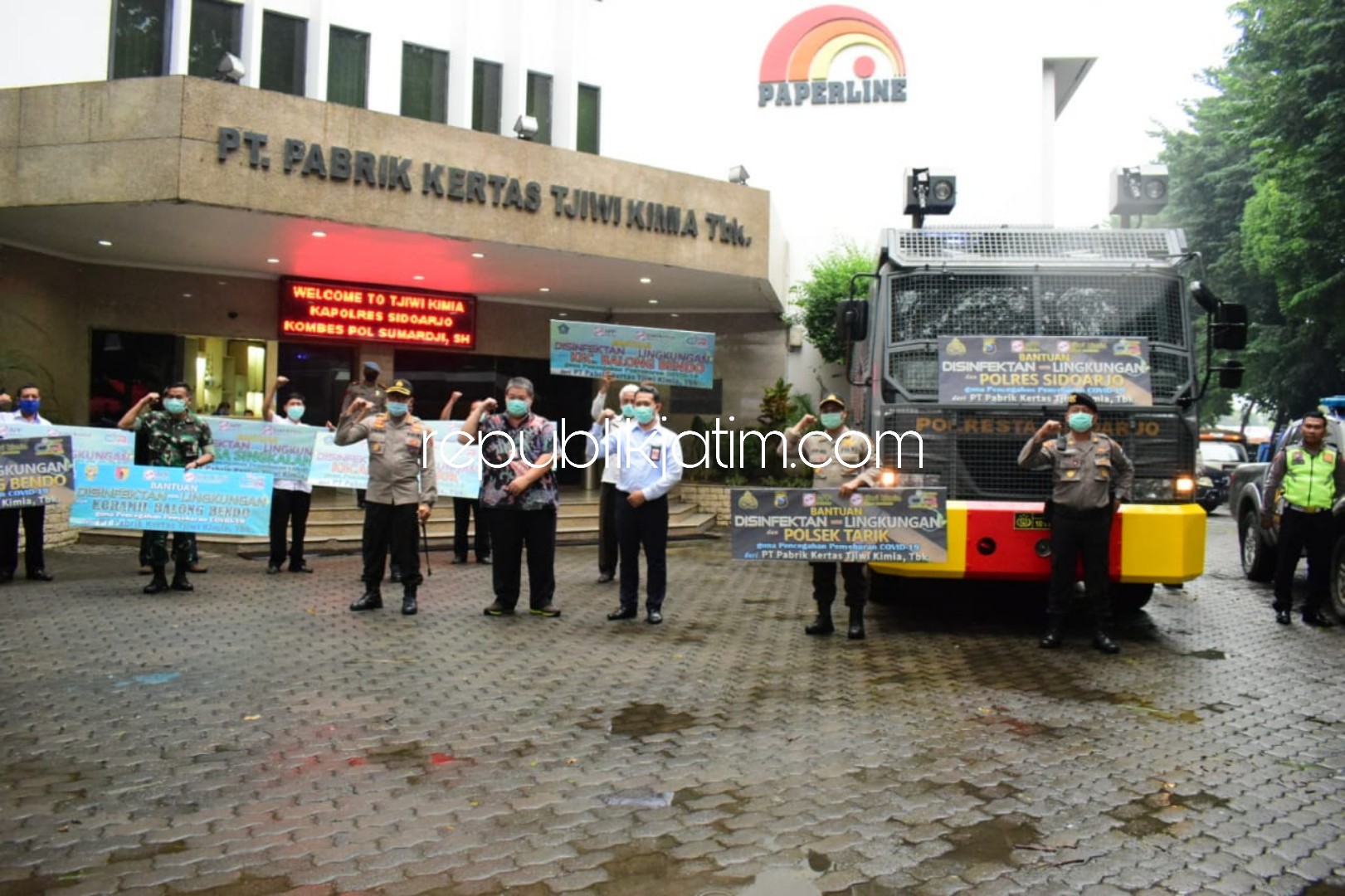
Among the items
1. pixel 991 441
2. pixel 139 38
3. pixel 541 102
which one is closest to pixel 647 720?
pixel 991 441

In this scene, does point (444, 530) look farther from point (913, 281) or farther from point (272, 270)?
point (913, 281)

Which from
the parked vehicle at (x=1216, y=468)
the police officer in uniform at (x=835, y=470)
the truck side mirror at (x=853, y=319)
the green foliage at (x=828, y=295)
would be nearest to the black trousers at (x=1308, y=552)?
the police officer in uniform at (x=835, y=470)

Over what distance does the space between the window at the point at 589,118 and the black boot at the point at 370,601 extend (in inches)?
481

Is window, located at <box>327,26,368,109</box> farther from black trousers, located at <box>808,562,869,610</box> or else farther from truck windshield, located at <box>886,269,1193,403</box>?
black trousers, located at <box>808,562,869,610</box>

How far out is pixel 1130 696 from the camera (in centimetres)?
645

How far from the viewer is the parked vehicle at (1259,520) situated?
939 centimetres

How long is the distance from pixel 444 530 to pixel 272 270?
5.63m

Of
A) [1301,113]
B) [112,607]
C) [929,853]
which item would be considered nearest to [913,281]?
[929,853]

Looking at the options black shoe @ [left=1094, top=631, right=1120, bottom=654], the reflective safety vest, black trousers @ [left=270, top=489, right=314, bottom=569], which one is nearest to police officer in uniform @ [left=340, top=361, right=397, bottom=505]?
black trousers @ [left=270, top=489, right=314, bottom=569]

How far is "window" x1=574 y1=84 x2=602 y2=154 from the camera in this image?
19.2 metres

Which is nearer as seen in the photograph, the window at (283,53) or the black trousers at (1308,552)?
the black trousers at (1308,552)

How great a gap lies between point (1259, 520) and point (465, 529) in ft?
29.5

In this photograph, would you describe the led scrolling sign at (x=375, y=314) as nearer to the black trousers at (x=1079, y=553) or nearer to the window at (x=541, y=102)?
the window at (x=541, y=102)

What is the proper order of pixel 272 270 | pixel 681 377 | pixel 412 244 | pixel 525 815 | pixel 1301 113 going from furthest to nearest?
pixel 1301 113
pixel 272 270
pixel 412 244
pixel 681 377
pixel 525 815
